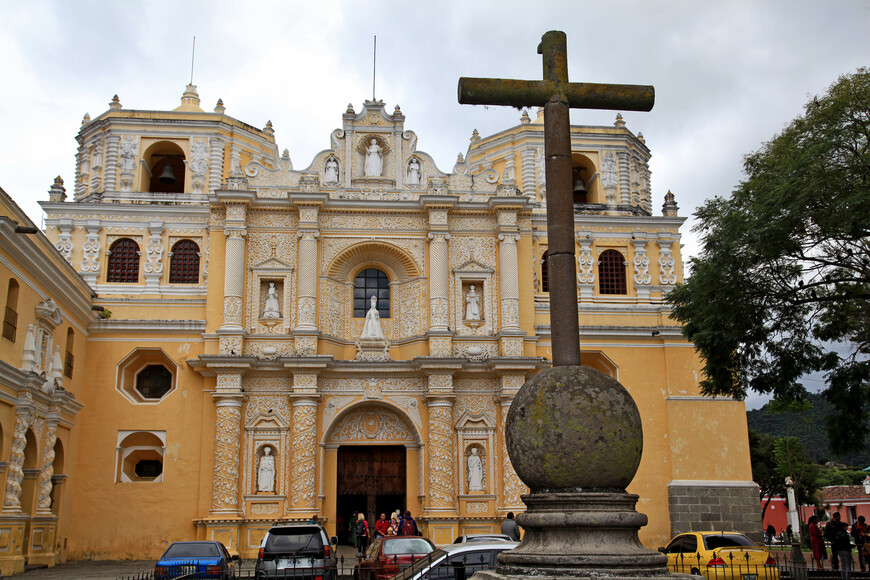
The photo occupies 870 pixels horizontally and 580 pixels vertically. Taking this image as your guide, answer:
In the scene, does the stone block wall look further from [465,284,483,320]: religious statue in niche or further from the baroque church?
[465,284,483,320]: religious statue in niche

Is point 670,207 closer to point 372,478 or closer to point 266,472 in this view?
point 372,478

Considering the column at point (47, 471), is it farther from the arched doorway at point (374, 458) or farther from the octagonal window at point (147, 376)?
the arched doorway at point (374, 458)

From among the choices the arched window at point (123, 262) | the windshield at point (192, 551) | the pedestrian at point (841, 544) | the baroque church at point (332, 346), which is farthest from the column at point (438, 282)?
the pedestrian at point (841, 544)

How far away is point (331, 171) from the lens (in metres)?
25.4

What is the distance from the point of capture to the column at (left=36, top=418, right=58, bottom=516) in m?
19.5

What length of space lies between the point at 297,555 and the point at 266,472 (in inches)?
352

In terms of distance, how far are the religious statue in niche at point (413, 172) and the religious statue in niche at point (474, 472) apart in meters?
8.34

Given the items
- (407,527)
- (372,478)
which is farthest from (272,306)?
(407,527)

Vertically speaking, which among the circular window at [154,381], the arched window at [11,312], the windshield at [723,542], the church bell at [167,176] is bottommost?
the windshield at [723,542]

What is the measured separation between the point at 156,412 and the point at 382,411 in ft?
20.9

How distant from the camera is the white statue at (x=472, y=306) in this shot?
81.1ft

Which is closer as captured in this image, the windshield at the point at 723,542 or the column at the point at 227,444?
the windshield at the point at 723,542

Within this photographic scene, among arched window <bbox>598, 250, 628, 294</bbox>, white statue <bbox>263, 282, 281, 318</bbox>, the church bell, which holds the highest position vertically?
the church bell

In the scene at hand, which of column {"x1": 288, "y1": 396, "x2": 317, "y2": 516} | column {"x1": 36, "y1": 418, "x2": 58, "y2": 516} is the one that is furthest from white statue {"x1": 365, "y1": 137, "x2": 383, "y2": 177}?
column {"x1": 36, "y1": 418, "x2": 58, "y2": 516}
